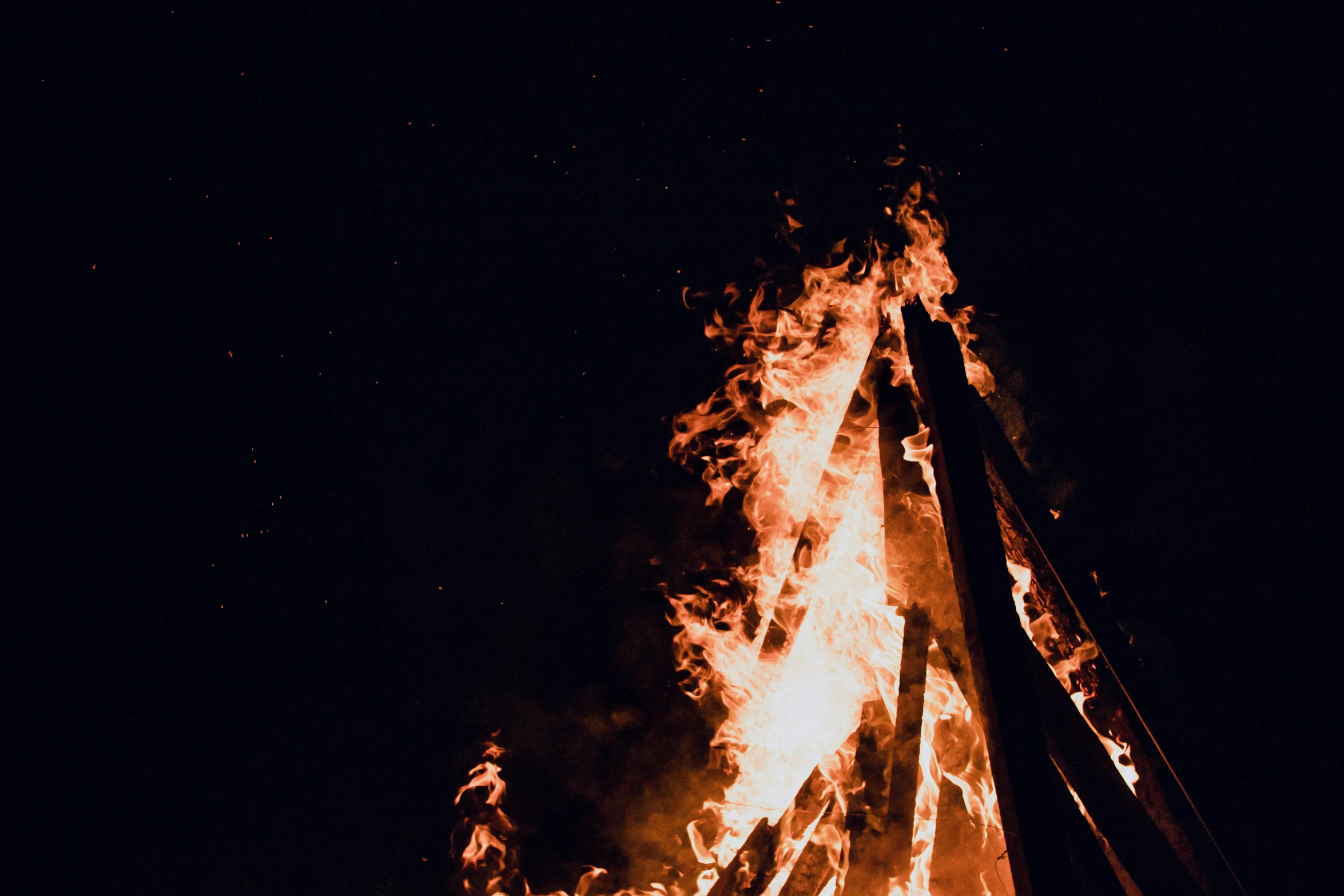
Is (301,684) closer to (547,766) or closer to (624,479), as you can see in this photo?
(547,766)

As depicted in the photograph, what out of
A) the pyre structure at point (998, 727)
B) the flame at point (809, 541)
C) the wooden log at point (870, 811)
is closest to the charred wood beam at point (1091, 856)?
the pyre structure at point (998, 727)

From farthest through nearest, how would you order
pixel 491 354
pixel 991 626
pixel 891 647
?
pixel 491 354, pixel 891 647, pixel 991 626

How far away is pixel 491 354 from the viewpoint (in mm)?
3678

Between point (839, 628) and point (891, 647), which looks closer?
point (891, 647)

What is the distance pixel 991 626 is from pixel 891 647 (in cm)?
146

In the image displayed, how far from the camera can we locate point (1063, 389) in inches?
131

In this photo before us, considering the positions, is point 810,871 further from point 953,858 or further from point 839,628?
point 839,628

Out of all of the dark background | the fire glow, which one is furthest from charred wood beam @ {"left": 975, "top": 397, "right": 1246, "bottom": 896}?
the dark background

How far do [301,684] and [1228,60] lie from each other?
6547mm

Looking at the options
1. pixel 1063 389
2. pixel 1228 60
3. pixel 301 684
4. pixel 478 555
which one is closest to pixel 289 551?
pixel 301 684

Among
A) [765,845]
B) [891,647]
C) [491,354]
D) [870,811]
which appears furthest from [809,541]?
[491,354]

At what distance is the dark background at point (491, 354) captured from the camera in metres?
3.21

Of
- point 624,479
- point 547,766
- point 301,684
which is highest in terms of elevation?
point 624,479

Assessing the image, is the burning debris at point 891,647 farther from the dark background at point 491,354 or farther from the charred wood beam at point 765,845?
the dark background at point 491,354
